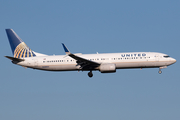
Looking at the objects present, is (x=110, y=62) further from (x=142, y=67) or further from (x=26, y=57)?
(x=26, y=57)

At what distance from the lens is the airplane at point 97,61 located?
51688mm

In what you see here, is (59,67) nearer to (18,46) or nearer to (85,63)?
(85,63)

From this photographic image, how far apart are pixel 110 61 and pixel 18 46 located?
56.9 feet

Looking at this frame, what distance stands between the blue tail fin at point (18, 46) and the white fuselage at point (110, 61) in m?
2.44

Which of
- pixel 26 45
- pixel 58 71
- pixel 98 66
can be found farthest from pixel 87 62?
pixel 26 45

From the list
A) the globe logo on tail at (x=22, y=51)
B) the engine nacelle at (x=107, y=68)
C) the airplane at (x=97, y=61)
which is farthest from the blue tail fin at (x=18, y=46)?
the engine nacelle at (x=107, y=68)

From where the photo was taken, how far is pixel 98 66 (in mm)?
52406

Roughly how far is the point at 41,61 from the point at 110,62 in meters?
11.7

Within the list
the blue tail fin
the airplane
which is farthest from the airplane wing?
the blue tail fin

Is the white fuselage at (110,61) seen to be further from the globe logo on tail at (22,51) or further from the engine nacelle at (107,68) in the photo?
the globe logo on tail at (22,51)

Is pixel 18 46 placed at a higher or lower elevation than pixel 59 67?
higher

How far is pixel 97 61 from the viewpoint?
52781 mm

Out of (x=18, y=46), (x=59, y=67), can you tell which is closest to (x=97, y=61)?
(x=59, y=67)

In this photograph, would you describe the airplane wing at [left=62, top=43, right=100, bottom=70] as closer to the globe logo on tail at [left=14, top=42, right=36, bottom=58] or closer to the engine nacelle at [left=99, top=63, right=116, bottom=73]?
the engine nacelle at [left=99, top=63, right=116, bottom=73]
